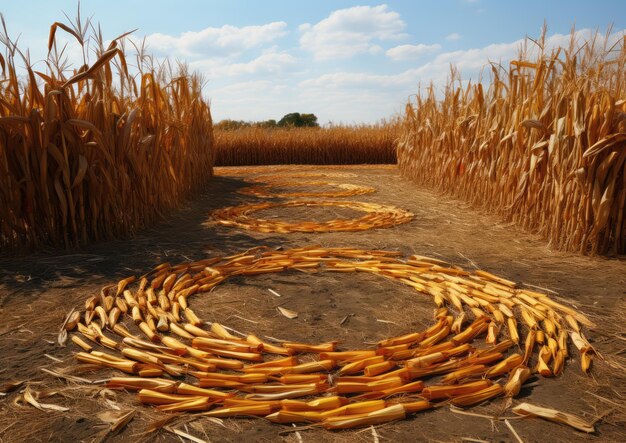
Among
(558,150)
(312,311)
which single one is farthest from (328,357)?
(558,150)

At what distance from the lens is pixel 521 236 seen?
4441 mm

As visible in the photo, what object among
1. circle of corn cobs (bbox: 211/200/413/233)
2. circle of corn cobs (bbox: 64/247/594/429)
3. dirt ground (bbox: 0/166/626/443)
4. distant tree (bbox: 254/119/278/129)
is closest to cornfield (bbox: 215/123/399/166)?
distant tree (bbox: 254/119/278/129)

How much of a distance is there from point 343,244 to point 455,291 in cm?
143

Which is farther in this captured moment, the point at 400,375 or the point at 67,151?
the point at 67,151

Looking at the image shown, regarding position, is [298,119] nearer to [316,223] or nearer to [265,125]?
[265,125]

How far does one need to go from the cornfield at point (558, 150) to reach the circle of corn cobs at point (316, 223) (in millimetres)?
1136

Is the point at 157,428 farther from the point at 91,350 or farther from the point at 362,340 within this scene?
the point at 362,340

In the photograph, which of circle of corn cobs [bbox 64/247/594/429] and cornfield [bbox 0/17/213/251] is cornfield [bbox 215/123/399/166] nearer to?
cornfield [bbox 0/17/213/251]

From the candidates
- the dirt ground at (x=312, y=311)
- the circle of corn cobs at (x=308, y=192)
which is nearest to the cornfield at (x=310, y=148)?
the circle of corn cobs at (x=308, y=192)

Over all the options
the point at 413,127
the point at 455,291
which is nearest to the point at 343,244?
the point at 455,291

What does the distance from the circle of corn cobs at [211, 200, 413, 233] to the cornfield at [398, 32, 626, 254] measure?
3.73 ft

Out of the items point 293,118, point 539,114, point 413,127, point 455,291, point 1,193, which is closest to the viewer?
point 455,291

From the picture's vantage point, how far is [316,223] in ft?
16.5

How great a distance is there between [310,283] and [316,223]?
6.39 ft
